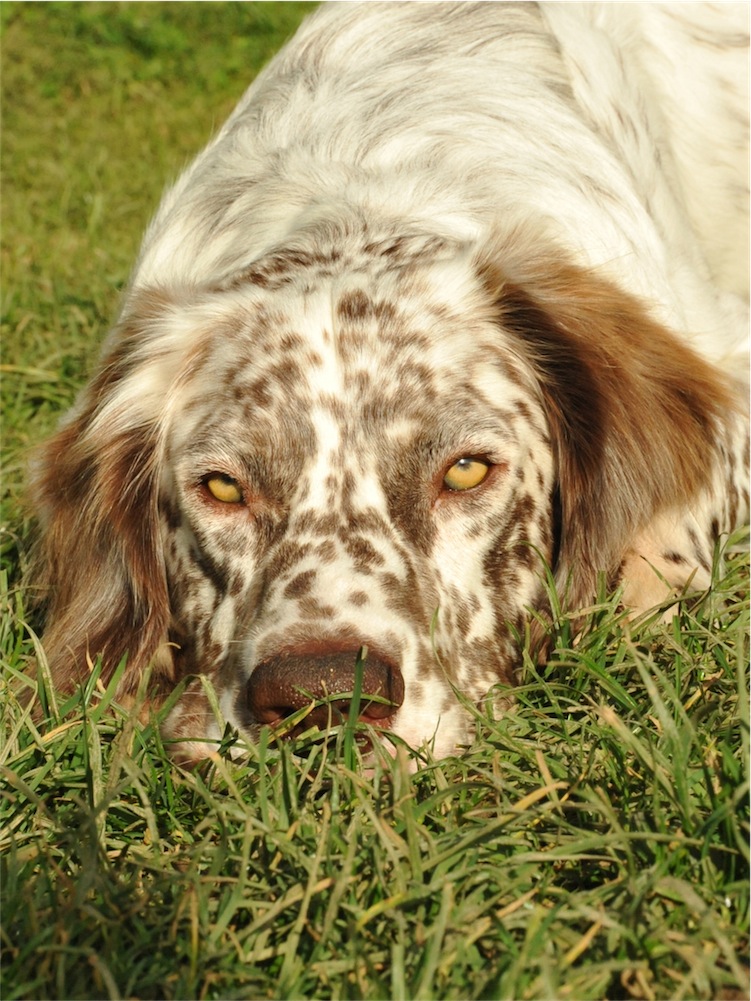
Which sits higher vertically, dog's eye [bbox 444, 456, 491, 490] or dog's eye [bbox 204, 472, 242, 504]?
dog's eye [bbox 444, 456, 491, 490]

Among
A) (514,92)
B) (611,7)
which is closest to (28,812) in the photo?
(514,92)

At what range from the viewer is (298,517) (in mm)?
2482

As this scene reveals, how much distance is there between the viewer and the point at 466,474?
2.54 m

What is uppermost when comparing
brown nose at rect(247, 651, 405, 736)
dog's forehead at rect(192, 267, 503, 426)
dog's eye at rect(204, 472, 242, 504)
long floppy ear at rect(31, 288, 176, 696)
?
dog's forehead at rect(192, 267, 503, 426)

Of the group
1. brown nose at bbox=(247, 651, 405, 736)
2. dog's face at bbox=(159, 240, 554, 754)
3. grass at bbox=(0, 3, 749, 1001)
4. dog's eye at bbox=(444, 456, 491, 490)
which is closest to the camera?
grass at bbox=(0, 3, 749, 1001)

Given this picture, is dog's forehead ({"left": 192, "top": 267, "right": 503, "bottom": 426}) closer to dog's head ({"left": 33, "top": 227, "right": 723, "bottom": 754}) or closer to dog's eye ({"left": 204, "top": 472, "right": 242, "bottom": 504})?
dog's head ({"left": 33, "top": 227, "right": 723, "bottom": 754})

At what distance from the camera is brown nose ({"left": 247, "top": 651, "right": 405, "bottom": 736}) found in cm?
218

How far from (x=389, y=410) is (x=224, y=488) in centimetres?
36

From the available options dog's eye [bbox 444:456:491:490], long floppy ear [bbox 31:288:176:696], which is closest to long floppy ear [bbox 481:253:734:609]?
dog's eye [bbox 444:456:491:490]

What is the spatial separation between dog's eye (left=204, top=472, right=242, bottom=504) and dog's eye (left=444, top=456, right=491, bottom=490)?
A: 0.41 meters

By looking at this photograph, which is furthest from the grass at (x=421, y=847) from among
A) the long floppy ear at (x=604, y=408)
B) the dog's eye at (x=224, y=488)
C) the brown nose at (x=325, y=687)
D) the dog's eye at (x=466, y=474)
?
the dog's eye at (x=224, y=488)

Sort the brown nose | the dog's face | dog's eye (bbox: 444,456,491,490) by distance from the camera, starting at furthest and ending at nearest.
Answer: dog's eye (bbox: 444,456,491,490)
the dog's face
the brown nose

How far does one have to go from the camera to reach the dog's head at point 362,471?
236 cm

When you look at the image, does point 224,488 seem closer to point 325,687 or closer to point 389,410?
point 389,410
